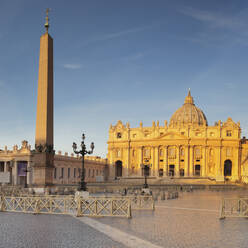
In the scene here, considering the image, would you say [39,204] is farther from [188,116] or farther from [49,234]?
[188,116]

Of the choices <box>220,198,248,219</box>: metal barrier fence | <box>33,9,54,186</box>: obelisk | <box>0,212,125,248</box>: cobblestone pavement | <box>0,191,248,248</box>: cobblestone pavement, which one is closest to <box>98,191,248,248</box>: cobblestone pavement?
<box>0,191,248,248</box>: cobblestone pavement

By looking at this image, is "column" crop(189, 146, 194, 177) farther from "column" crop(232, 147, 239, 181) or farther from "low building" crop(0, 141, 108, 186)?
"low building" crop(0, 141, 108, 186)

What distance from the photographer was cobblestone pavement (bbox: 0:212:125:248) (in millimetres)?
10367

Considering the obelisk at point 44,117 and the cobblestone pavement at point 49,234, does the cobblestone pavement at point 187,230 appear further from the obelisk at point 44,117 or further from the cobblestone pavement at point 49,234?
the obelisk at point 44,117

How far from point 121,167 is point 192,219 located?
89.3 m

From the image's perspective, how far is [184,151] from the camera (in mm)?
94625

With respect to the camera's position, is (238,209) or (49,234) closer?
(49,234)

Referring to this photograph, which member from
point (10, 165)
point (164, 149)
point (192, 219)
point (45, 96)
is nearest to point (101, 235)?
point (192, 219)

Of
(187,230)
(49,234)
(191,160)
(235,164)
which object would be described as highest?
(49,234)

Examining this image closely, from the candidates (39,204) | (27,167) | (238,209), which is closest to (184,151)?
(27,167)

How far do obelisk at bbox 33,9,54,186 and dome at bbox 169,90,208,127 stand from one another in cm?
9065

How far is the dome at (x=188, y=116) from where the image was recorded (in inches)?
4478

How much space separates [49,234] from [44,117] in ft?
40.2

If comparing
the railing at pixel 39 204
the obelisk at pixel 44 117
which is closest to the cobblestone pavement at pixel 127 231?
the railing at pixel 39 204
